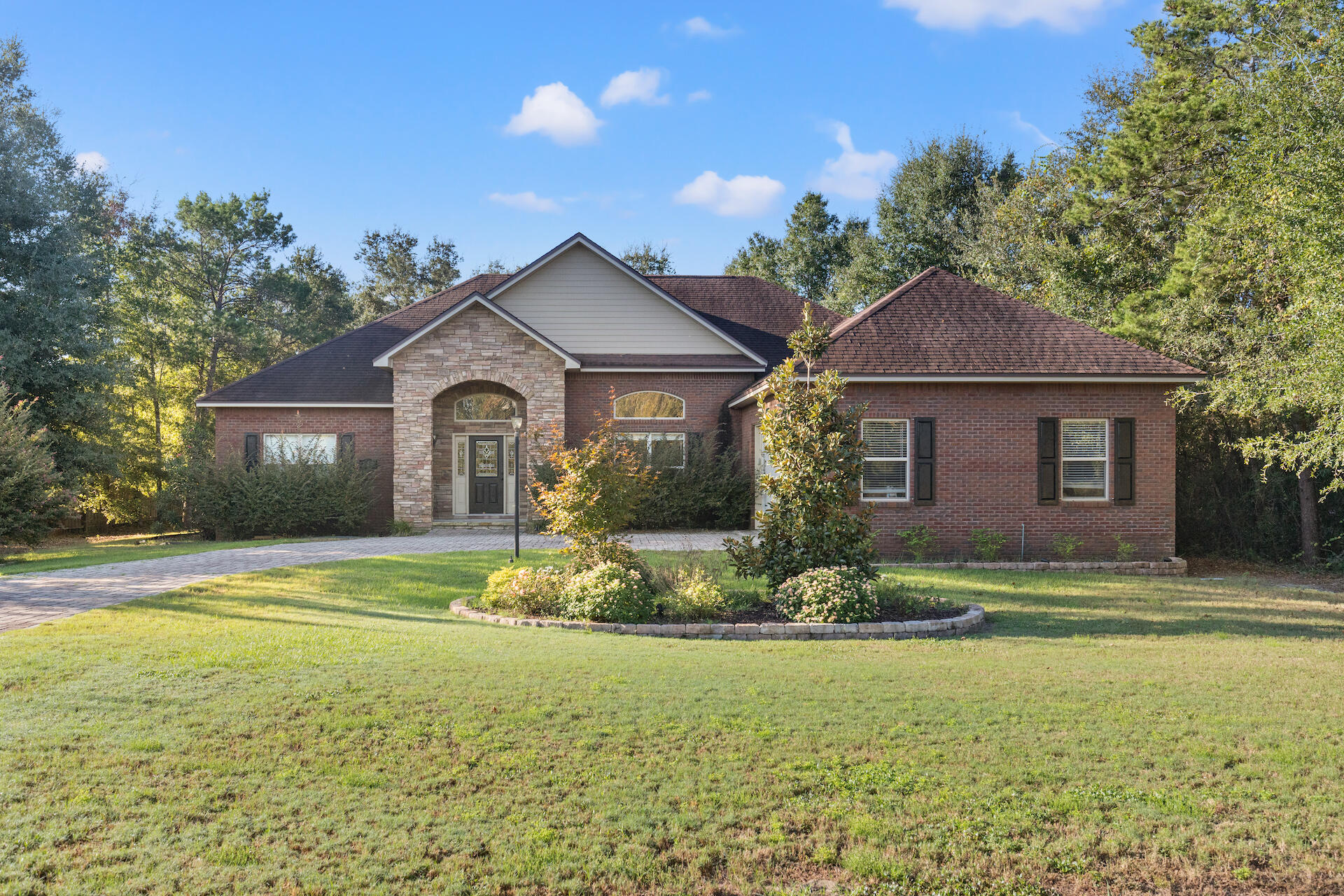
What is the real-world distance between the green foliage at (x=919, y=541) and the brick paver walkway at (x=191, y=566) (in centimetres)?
359

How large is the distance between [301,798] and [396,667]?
2445mm

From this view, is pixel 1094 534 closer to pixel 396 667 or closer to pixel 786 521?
pixel 786 521

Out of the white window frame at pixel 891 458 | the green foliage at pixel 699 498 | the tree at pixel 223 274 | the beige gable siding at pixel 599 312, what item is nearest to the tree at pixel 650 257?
the tree at pixel 223 274

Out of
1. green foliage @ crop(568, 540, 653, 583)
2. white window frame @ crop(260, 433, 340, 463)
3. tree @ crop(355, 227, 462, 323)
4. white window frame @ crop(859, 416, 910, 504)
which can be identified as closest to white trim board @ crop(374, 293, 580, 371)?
white window frame @ crop(260, 433, 340, 463)

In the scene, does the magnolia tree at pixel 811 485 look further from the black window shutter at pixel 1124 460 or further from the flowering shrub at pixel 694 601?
the black window shutter at pixel 1124 460

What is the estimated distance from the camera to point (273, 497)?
20156mm

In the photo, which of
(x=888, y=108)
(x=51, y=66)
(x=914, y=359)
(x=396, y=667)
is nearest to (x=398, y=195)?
(x=51, y=66)

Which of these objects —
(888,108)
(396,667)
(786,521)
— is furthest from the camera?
(888,108)

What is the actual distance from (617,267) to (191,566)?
13.4 meters

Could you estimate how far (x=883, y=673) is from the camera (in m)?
7.02

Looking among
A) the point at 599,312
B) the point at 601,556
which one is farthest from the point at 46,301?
the point at 601,556

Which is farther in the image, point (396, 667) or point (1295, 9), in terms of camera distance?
point (1295, 9)

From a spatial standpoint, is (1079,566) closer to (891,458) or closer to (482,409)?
(891,458)

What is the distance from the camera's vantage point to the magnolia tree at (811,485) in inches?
416
